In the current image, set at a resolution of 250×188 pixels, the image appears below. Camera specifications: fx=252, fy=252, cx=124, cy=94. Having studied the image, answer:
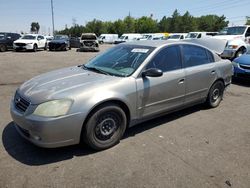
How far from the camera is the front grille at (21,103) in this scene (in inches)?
135

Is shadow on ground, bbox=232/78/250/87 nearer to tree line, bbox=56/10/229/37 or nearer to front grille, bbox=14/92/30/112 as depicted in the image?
front grille, bbox=14/92/30/112

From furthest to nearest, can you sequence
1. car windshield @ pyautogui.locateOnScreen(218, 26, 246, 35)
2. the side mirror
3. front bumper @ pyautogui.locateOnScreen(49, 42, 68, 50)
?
front bumper @ pyautogui.locateOnScreen(49, 42, 68, 50), car windshield @ pyautogui.locateOnScreen(218, 26, 246, 35), the side mirror

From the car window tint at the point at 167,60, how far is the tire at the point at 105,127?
3.17 ft

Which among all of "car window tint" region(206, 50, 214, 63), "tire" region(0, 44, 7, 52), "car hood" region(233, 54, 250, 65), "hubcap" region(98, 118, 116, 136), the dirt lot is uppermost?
"car window tint" region(206, 50, 214, 63)

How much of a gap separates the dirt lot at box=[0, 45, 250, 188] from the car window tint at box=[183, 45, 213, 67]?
3.81 ft

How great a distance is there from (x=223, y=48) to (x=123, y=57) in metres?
8.60

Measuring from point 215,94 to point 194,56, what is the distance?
1207 millimetres

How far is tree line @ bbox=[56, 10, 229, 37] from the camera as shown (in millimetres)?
74438

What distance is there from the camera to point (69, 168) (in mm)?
3227

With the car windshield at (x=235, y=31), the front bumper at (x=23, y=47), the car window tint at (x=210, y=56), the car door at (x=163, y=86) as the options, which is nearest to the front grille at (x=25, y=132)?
the car door at (x=163, y=86)

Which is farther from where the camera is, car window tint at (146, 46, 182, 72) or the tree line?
the tree line

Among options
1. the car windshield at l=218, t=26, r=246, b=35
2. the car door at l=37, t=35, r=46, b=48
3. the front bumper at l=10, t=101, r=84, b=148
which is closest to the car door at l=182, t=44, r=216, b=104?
the front bumper at l=10, t=101, r=84, b=148

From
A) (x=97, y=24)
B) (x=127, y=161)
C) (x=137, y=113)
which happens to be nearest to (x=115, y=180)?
(x=127, y=161)

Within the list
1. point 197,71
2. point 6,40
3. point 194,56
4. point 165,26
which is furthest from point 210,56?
point 165,26
